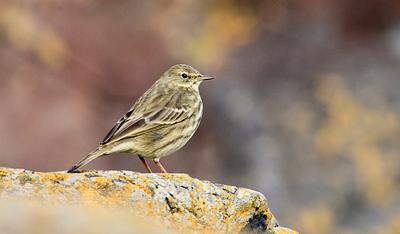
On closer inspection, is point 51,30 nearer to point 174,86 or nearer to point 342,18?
point 342,18

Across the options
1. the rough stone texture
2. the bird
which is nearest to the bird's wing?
the bird

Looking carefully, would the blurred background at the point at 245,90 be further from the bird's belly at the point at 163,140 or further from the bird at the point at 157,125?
the bird's belly at the point at 163,140

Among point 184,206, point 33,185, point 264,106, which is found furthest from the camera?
point 264,106

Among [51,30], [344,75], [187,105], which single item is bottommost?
[187,105]

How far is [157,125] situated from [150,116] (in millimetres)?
118

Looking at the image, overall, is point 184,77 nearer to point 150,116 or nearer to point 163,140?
point 150,116

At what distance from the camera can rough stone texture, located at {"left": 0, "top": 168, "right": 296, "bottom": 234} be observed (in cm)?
584

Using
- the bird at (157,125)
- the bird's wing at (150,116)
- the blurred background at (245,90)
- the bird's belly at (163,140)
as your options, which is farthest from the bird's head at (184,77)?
the blurred background at (245,90)

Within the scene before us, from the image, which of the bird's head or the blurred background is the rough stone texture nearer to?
the bird's head

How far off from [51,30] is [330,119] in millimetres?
4875

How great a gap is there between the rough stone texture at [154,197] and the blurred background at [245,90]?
4.98 m

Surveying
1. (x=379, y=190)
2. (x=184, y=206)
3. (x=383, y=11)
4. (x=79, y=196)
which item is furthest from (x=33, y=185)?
(x=383, y=11)

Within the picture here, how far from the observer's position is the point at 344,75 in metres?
13.3

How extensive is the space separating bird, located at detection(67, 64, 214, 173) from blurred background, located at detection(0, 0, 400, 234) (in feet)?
9.41
